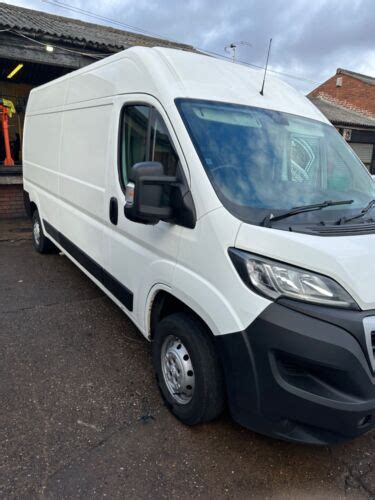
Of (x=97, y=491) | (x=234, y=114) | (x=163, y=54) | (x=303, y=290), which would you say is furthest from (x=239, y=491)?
(x=163, y=54)

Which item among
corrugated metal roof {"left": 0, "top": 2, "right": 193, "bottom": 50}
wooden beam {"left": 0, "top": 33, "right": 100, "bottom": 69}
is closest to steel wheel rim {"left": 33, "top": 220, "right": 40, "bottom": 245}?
wooden beam {"left": 0, "top": 33, "right": 100, "bottom": 69}

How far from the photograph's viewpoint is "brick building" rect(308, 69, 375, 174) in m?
18.2

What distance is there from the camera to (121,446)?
2316mm

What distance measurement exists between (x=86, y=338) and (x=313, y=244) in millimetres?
2501

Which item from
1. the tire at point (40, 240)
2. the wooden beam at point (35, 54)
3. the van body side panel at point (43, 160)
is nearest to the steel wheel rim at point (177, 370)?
the van body side panel at point (43, 160)

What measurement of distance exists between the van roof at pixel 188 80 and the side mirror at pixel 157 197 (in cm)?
61

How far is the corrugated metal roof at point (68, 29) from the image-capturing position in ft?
27.7

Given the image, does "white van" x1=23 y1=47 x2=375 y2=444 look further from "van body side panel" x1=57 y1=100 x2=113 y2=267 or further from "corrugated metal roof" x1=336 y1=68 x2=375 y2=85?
"corrugated metal roof" x1=336 y1=68 x2=375 y2=85

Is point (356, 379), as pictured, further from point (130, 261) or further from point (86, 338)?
point (86, 338)

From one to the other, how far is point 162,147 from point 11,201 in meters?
7.30

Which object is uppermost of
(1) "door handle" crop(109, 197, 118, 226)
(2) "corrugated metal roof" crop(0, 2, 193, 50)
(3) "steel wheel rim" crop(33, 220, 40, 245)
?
(2) "corrugated metal roof" crop(0, 2, 193, 50)

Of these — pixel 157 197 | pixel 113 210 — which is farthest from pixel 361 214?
pixel 113 210

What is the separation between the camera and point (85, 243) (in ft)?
12.4

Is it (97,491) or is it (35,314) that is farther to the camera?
(35,314)
